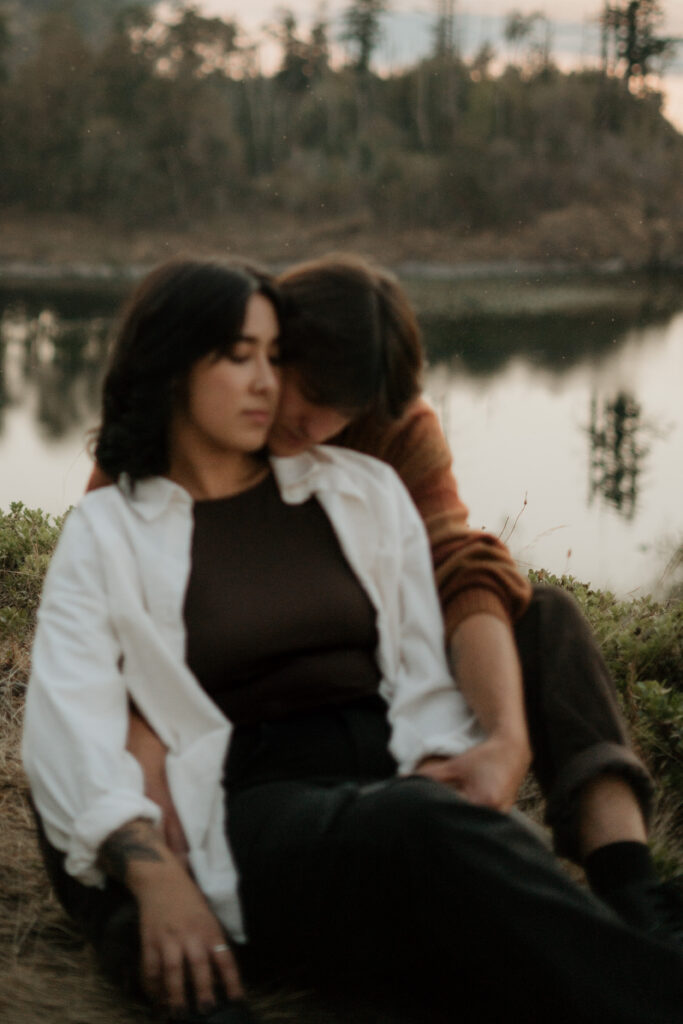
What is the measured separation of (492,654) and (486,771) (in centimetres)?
20

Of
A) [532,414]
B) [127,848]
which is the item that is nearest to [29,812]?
[127,848]

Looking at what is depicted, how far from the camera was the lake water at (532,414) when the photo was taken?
1080cm

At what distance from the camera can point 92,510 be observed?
168cm

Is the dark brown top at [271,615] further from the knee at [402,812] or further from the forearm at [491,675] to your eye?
the knee at [402,812]

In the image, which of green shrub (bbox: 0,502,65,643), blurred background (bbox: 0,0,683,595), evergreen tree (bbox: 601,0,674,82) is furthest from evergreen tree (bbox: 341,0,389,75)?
green shrub (bbox: 0,502,65,643)

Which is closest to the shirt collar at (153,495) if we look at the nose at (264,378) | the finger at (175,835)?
the nose at (264,378)

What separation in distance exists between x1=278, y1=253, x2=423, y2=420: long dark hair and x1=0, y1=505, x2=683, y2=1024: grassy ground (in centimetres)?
98

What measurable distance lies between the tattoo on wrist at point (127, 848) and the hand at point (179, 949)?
0.10 ft

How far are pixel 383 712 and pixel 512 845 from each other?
1.43 feet

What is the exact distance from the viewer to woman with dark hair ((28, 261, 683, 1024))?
1.33m

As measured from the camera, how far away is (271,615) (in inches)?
65.7

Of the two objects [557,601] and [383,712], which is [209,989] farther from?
[557,601]

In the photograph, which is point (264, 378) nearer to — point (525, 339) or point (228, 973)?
point (228, 973)

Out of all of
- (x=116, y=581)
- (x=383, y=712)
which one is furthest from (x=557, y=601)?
(x=116, y=581)
